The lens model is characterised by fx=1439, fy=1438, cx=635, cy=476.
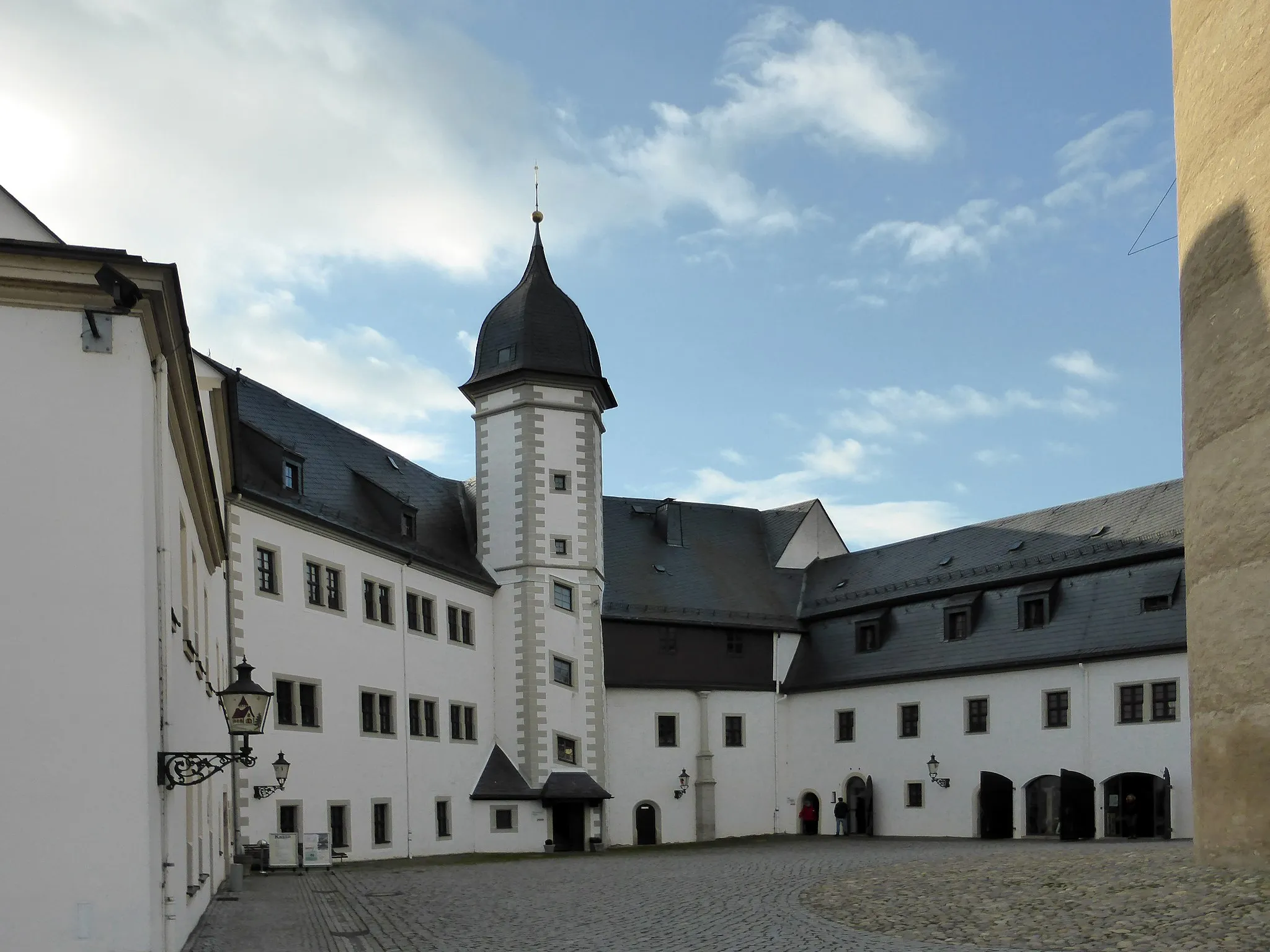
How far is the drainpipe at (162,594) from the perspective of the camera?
12742 mm

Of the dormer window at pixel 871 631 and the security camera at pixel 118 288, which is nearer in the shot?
the security camera at pixel 118 288

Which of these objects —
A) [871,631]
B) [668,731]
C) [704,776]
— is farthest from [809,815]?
[871,631]

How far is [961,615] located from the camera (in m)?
41.6

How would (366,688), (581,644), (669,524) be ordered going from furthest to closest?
(669,524) < (581,644) < (366,688)

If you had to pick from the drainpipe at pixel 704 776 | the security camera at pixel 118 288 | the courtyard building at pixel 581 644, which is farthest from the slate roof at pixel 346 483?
the security camera at pixel 118 288

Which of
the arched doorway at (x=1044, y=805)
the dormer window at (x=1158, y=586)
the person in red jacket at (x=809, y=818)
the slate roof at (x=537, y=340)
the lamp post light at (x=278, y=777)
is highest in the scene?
the slate roof at (x=537, y=340)

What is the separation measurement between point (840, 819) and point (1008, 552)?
9.31m

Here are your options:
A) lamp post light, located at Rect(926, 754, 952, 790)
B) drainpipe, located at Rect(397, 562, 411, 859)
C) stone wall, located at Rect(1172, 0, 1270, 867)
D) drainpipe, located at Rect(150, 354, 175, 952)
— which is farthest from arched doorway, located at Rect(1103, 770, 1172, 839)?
drainpipe, located at Rect(150, 354, 175, 952)

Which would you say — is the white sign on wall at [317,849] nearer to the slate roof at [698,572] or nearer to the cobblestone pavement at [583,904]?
the cobblestone pavement at [583,904]

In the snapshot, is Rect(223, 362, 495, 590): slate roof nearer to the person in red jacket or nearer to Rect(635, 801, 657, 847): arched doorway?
Rect(635, 801, 657, 847): arched doorway

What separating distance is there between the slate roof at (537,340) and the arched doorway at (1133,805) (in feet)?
58.9

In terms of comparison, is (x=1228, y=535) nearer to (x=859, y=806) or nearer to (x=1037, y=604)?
(x=1037, y=604)

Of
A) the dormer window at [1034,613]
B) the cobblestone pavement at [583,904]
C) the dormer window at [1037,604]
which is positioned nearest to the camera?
the cobblestone pavement at [583,904]

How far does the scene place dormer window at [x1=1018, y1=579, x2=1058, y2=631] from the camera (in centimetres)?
3903
